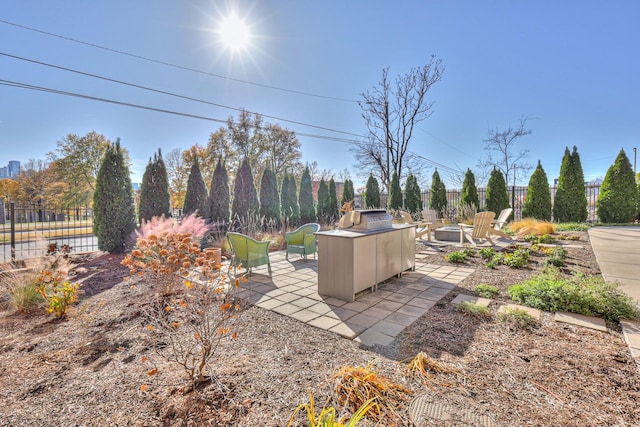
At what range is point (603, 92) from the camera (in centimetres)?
929

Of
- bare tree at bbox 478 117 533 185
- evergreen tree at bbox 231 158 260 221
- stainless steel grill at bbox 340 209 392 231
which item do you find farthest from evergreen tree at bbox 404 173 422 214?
stainless steel grill at bbox 340 209 392 231

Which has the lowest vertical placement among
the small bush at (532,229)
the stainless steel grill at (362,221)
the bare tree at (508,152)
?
the small bush at (532,229)

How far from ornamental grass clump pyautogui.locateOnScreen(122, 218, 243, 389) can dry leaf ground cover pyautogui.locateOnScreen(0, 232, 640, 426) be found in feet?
0.36

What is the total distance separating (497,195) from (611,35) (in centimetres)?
612

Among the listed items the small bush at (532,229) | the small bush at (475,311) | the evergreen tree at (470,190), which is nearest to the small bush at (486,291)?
the small bush at (475,311)

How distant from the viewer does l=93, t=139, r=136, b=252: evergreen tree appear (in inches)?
257

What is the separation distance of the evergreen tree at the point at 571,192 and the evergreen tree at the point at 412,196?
17.1 feet

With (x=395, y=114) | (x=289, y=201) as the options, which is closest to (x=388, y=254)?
(x=289, y=201)

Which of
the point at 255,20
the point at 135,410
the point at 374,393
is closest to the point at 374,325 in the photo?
the point at 374,393

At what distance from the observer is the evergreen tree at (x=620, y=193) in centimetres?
977

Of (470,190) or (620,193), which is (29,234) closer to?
(470,190)

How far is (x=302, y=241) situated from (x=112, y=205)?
4754 millimetres

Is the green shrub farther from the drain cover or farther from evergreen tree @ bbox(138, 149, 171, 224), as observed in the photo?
evergreen tree @ bbox(138, 149, 171, 224)

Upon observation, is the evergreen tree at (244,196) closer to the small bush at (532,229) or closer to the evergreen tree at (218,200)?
the evergreen tree at (218,200)
